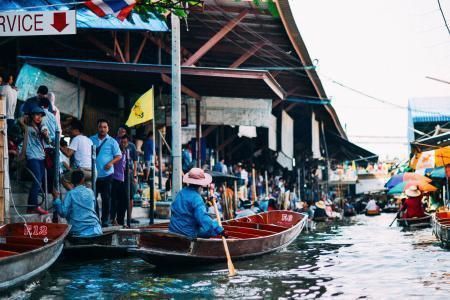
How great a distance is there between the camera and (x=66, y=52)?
1633 centimetres

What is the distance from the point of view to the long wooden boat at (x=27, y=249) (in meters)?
6.53

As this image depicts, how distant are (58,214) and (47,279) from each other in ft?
6.11

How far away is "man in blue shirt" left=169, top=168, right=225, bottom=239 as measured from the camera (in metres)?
9.04

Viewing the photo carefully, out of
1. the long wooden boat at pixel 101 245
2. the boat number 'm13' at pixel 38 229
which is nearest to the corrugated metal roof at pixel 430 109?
the long wooden boat at pixel 101 245

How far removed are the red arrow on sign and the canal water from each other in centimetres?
309

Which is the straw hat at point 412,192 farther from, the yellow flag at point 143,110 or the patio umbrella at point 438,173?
the yellow flag at point 143,110

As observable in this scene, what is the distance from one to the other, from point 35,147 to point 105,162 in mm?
1329

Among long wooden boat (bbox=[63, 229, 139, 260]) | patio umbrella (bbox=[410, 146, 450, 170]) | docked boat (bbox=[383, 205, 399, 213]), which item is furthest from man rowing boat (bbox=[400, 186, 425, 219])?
docked boat (bbox=[383, 205, 399, 213])

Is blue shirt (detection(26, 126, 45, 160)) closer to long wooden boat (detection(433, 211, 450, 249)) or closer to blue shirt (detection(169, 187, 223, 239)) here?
blue shirt (detection(169, 187, 223, 239))

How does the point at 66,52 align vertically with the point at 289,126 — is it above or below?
above

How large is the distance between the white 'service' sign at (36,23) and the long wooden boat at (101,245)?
123 inches

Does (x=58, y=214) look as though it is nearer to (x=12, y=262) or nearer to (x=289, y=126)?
(x=12, y=262)

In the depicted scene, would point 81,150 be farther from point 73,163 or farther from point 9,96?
point 9,96

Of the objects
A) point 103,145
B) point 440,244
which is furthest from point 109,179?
point 440,244
